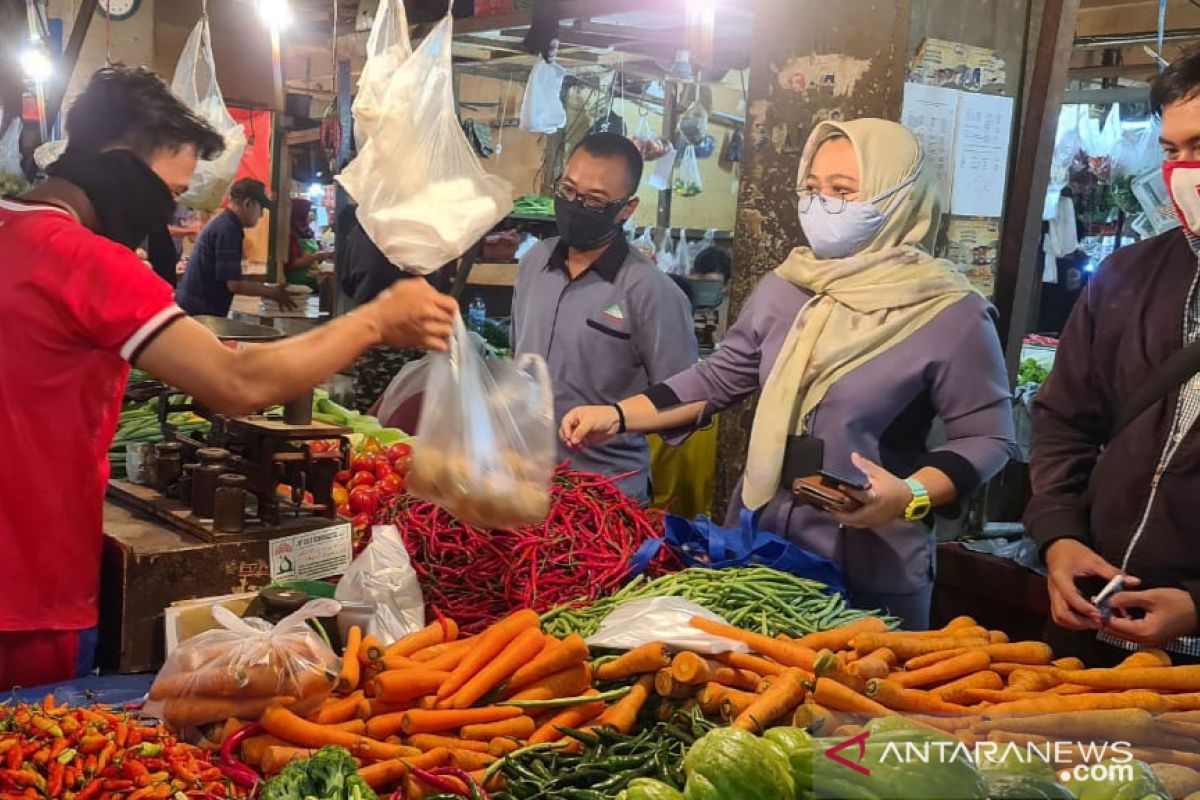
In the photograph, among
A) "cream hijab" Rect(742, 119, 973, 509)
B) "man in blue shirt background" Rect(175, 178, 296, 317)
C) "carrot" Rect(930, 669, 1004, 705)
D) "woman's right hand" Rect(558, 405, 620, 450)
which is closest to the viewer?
"carrot" Rect(930, 669, 1004, 705)

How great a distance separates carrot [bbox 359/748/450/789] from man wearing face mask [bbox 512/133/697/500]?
84.1 inches

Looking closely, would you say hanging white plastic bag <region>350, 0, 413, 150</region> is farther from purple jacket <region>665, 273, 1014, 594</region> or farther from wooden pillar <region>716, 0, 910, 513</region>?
wooden pillar <region>716, 0, 910, 513</region>

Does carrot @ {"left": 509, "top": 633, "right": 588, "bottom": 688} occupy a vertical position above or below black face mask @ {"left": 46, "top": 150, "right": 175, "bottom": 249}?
below

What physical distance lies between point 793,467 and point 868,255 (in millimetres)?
626

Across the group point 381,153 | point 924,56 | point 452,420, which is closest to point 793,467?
point 452,420

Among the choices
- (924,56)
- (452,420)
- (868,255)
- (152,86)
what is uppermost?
(924,56)

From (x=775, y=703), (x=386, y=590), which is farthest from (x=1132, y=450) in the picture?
(x=386, y=590)

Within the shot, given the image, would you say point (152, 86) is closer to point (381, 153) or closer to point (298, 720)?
point (381, 153)

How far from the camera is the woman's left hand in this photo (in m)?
2.72

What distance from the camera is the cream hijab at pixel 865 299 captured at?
3008 mm

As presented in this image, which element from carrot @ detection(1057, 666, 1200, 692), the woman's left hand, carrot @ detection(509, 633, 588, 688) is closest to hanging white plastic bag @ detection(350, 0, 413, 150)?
carrot @ detection(509, 633, 588, 688)

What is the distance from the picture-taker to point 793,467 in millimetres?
3049

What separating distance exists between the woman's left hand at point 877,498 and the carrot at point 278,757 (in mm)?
1382

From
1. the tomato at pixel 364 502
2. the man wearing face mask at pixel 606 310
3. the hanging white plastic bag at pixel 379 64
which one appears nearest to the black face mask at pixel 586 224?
the man wearing face mask at pixel 606 310
